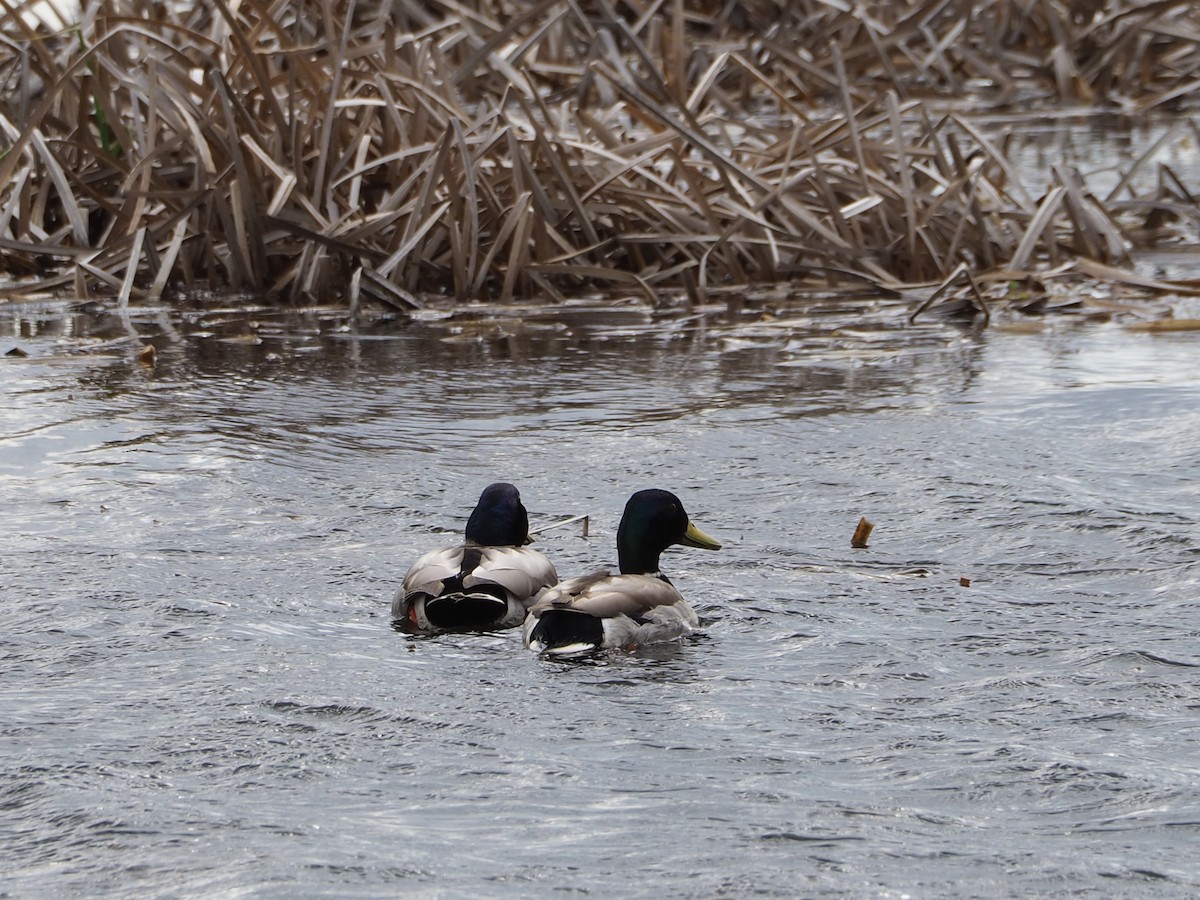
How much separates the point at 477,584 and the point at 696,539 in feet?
2.35

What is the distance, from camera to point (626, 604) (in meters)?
4.58

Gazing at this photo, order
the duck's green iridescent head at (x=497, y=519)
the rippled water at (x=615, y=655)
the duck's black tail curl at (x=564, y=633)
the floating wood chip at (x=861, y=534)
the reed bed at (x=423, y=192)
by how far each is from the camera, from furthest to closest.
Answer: the reed bed at (x=423, y=192) < the floating wood chip at (x=861, y=534) < the duck's green iridescent head at (x=497, y=519) < the duck's black tail curl at (x=564, y=633) < the rippled water at (x=615, y=655)

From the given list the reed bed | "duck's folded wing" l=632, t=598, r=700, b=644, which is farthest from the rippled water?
the reed bed

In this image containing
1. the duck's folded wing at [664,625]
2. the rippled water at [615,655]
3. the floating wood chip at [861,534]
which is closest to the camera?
the rippled water at [615,655]

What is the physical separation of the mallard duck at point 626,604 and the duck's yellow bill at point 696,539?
0.35ft

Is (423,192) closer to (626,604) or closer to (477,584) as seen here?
(477,584)

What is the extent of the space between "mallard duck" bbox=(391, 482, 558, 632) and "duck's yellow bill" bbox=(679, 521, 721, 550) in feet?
1.20

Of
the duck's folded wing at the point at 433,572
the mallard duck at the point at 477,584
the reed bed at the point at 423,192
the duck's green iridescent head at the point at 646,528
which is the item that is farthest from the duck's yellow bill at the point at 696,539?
the reed bed at the point at 423,192

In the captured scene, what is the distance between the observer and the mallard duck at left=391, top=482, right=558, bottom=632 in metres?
4.61

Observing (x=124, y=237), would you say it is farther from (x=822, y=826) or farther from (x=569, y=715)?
(x=822, y=826)

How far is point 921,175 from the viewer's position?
31.9ft

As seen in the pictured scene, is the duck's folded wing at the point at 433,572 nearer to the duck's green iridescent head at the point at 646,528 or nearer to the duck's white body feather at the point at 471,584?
the duck's white body feather at the point at 471,584

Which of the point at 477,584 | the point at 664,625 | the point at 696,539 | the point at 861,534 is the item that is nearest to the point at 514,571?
the point at 477,584

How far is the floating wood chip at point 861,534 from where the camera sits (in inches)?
211
